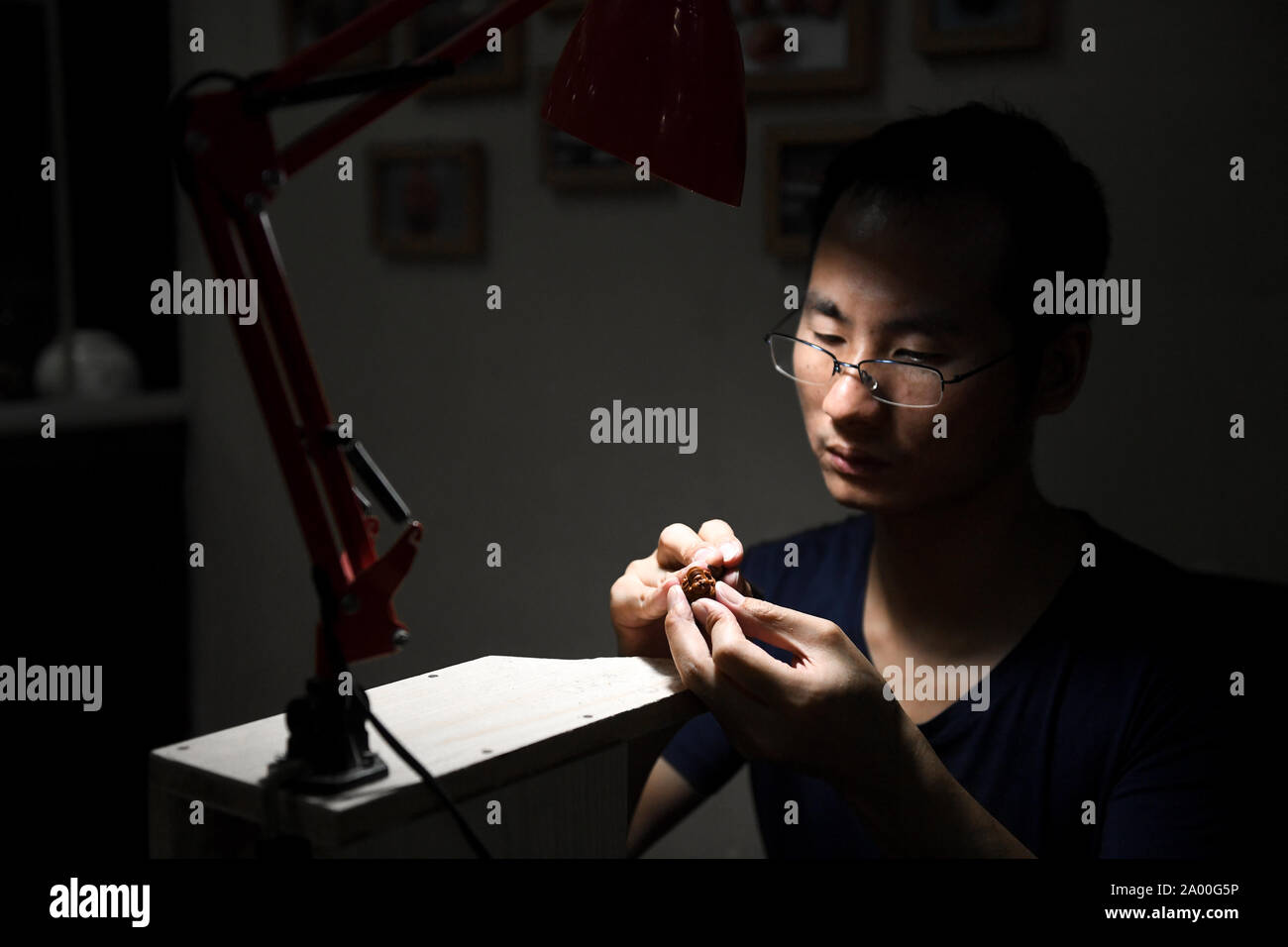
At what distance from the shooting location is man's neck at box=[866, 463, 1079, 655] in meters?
1.33

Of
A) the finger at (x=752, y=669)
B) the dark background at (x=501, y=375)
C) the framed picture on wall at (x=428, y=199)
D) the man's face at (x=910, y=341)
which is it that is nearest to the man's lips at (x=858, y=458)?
the man's face at (x=910, y=341)

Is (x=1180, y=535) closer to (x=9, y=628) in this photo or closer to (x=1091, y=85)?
(x=1091, y=85)

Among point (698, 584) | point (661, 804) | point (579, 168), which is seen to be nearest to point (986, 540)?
point (698, 584)

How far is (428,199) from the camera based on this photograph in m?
2.41

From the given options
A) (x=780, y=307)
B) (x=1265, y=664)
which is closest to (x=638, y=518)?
(x=780, y=307)

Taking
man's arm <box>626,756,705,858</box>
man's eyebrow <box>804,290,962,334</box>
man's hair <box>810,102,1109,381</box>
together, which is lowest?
man's arm <box>626,756,705,858</box>

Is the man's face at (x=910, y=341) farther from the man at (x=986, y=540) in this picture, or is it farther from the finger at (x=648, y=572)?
the finger at (x=648, y=572)

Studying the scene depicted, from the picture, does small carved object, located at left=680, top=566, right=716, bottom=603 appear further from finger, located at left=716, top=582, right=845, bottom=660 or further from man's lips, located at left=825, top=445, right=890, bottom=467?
man's lips, located at left=825, top=445, right=890, bottom=467

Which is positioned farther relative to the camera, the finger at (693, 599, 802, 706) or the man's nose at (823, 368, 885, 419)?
the man's nose at (823, 368, 885, 419)

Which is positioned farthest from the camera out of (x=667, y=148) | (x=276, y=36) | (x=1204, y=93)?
(x=276, y=36)

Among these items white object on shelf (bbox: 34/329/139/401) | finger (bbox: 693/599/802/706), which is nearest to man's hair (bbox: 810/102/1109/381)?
finger (bbox: 693/599/802/706)

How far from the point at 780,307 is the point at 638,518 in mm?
490

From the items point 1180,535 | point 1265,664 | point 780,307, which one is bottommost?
point 1265,664

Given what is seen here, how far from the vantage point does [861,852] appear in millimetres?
1336
